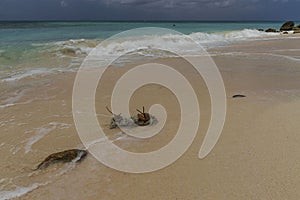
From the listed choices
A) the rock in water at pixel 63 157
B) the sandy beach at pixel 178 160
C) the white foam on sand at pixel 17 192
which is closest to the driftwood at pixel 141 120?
the sandy beach at pixel 178 160

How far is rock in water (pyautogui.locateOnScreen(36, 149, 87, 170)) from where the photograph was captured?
317 cm

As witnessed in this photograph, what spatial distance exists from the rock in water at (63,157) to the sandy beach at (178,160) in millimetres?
84

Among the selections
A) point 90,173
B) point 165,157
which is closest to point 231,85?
point 165,157

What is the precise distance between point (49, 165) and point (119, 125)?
1290 mm

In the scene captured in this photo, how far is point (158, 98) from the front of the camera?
18.3 feet

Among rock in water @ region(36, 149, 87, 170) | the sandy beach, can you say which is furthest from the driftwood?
rock in water @ region(36, 149, 87, 170)

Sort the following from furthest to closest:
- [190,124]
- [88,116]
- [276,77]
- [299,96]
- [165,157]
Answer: [276,77], [299,96], [88,116], [190,124], [165,157]

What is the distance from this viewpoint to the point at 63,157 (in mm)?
3240

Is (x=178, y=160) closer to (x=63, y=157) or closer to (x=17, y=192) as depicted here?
(x=63, y=157)

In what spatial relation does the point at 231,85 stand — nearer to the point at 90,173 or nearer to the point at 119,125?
the point at 119,125

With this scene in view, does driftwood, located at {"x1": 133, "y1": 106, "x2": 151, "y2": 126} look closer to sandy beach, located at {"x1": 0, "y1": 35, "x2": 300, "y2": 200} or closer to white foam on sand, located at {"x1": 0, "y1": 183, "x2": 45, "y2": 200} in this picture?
sandy beach, located at {"x1": 0, "y1": 35, "x2": 300, "y2": 200}

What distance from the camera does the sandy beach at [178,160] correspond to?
2.62m

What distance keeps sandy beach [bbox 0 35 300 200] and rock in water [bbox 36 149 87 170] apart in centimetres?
8

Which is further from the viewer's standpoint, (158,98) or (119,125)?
(158,98)
